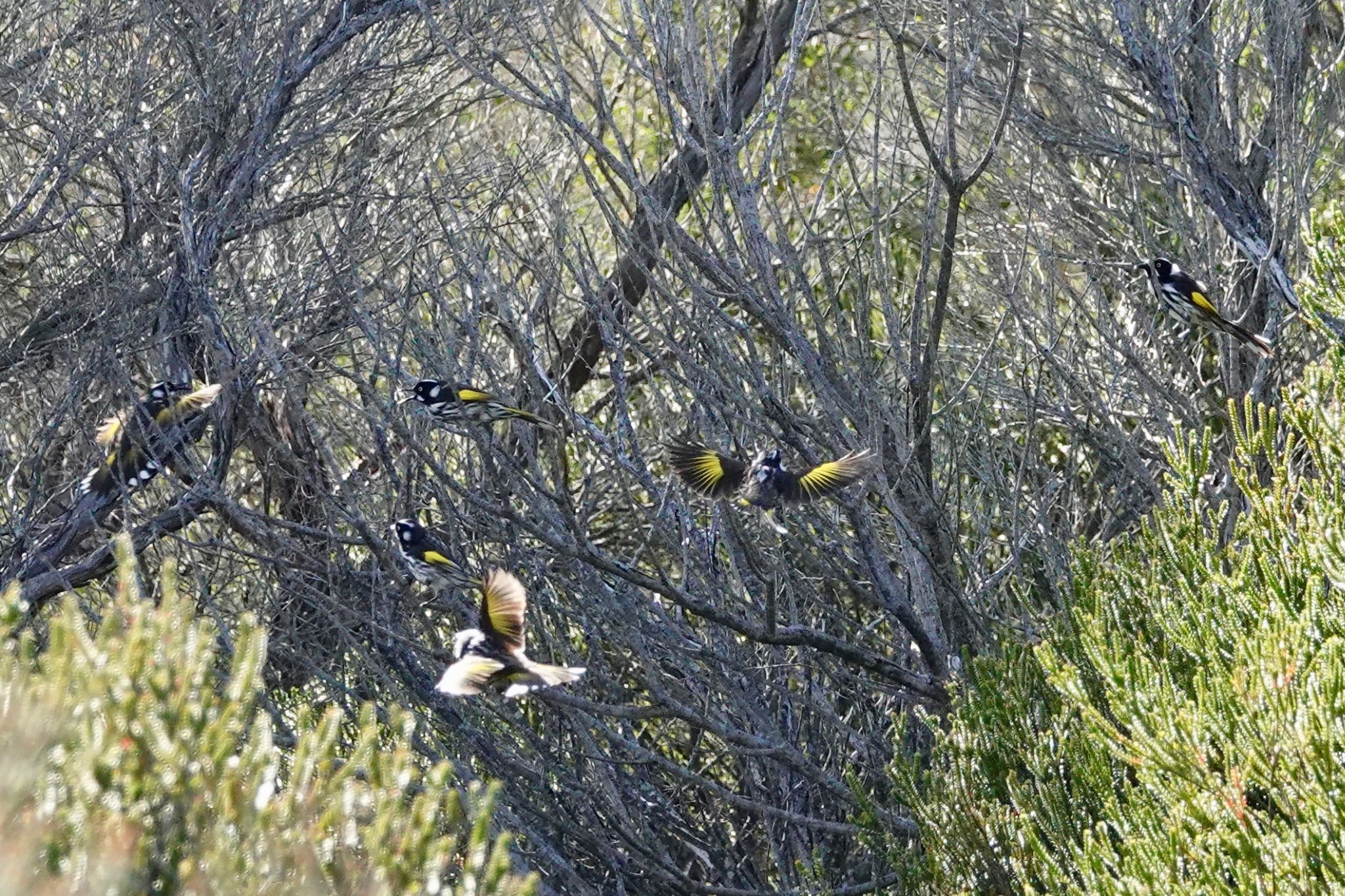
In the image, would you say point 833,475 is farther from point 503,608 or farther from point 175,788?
point 175,788

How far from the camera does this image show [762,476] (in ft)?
15.9

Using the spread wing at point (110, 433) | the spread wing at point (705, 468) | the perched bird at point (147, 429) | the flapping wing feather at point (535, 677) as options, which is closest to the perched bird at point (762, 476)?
the spread wing at point (705, 468)

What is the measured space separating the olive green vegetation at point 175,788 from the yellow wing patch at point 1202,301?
4246mm

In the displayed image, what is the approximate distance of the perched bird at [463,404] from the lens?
519 centimetres

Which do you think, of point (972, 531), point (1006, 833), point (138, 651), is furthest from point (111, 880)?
point (972, 531)

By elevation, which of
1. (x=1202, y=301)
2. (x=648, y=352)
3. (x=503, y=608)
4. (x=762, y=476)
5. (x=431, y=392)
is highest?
(x=431, y=392)

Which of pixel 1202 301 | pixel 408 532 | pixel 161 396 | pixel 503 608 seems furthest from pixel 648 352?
pixel 1202 301

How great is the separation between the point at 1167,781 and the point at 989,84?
4487 mm

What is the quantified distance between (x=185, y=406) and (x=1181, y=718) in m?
4.17

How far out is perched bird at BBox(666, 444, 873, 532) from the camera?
4.59 metres

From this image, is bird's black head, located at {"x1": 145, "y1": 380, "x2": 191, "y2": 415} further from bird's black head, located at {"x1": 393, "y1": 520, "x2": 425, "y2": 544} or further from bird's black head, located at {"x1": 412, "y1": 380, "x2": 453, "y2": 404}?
bird's black head, located at {"x1": 393, "y1": 520, "x2": 425, "y2": 544}

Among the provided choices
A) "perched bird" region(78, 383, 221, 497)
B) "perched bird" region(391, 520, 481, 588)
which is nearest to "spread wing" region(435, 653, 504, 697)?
"perched bird" region(391, 520, 481, 588)

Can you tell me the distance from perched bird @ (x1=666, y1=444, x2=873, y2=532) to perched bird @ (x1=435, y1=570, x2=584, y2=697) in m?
0.75

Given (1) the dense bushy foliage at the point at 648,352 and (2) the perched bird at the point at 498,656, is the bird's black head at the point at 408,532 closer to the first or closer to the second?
(1) the dense bushy foliage at the point at 648,352
